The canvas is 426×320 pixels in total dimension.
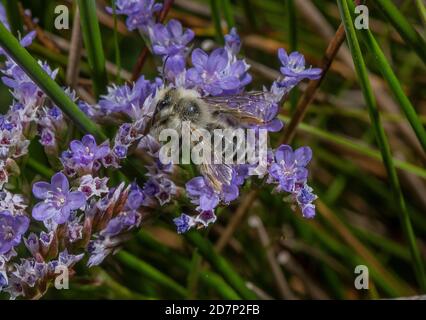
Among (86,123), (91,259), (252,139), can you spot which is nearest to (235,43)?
(252,139)

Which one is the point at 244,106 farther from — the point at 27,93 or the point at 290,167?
the point at 27,93

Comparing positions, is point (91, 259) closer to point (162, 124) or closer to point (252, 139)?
point (162, 124)

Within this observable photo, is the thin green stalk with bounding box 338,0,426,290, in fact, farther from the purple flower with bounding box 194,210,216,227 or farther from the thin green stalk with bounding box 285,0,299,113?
the purple flower with bounding box 194,210,216,227

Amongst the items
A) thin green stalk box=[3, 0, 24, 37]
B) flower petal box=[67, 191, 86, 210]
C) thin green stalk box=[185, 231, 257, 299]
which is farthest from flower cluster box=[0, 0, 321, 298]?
thin green stalk box=[3, 0, 24, 37]

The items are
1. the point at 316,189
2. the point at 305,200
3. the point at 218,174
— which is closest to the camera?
the point at 218,174

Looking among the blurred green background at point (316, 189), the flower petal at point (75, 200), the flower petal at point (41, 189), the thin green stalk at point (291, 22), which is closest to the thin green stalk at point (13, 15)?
the blurred green background at point (316, 189)

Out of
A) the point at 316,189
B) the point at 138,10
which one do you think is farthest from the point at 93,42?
the point at 316,189

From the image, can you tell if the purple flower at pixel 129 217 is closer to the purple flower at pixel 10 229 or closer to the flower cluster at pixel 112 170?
the flower cluster at pixel 112 170
